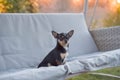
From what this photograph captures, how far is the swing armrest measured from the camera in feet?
13.4

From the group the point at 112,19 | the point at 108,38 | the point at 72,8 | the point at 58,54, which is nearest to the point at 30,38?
the point at 58,54

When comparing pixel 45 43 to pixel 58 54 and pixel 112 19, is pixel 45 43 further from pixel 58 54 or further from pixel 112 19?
pixel 112 19

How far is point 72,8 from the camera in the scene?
18.3ft

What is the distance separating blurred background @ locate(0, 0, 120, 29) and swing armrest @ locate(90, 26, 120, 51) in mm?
700

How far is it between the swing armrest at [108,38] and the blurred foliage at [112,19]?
1.78 metres

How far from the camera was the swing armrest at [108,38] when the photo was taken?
13.4 ft

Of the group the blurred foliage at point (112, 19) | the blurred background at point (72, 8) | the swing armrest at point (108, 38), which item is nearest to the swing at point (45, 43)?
the swing armrest at point (108, 38)

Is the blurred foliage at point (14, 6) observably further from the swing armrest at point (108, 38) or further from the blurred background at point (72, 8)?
the swing armrest at point (108, 38)

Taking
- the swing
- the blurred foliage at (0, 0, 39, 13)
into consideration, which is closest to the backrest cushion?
the swing

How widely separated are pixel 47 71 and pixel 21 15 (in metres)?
1.39

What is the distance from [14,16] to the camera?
3.39 metres

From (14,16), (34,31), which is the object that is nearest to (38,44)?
(34,31)

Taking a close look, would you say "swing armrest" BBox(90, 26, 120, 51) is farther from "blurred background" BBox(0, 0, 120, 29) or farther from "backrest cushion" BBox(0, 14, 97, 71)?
"blurred background" BBox(0, 0, 120, 29)

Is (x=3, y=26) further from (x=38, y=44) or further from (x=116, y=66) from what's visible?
(x=116, y=66)
